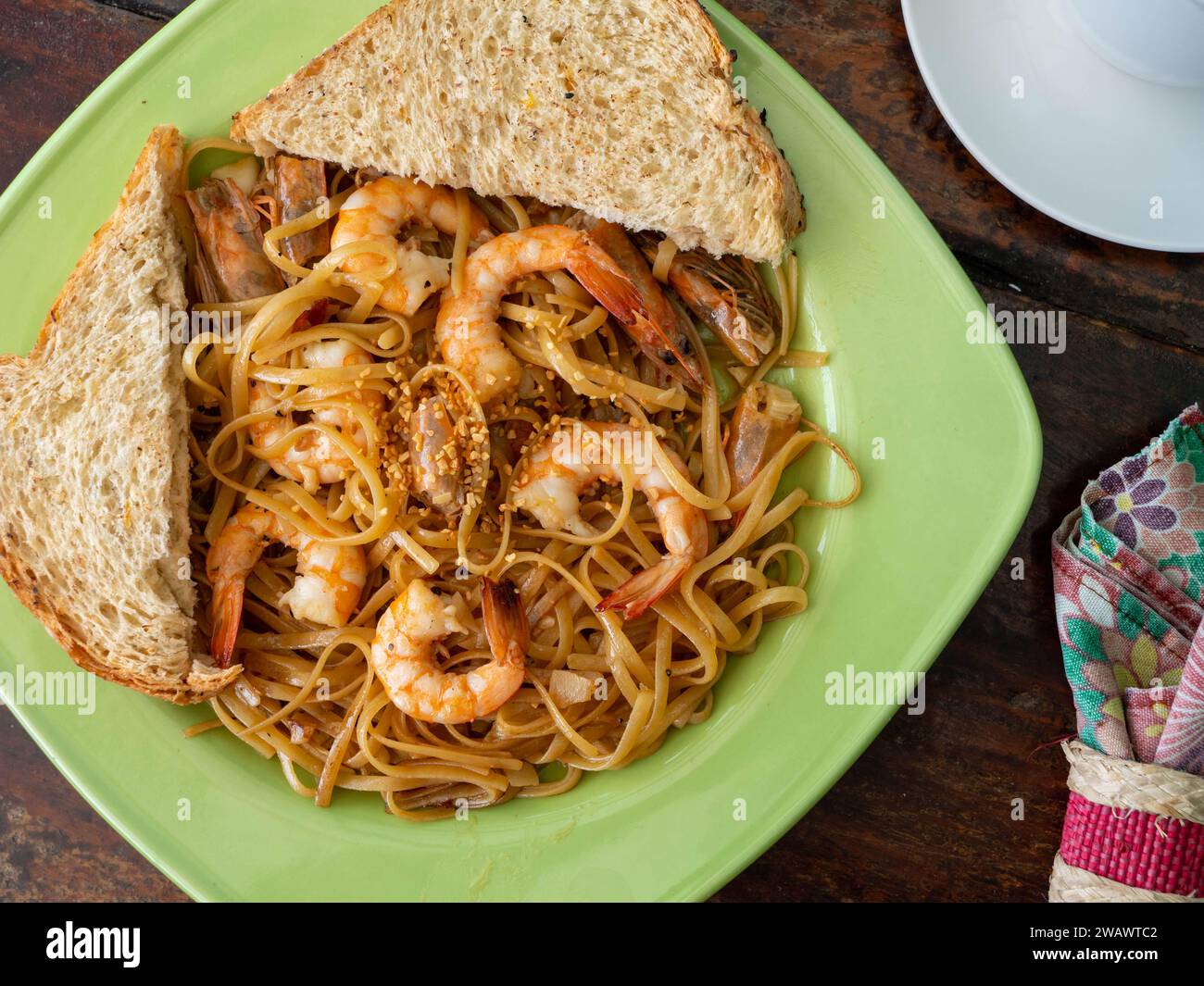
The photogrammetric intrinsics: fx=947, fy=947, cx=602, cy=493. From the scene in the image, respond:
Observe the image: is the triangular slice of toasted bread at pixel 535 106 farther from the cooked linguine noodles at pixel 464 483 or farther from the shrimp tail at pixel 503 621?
→ the shrimp tail at pixel 503 621

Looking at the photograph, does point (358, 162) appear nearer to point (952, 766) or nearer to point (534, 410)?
point (534, 410)

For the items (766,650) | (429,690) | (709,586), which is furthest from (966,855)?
(429,690)

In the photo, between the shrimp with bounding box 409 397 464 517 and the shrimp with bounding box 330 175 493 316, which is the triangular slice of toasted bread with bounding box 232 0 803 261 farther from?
the shrimp with bounding box 409 397 464 517

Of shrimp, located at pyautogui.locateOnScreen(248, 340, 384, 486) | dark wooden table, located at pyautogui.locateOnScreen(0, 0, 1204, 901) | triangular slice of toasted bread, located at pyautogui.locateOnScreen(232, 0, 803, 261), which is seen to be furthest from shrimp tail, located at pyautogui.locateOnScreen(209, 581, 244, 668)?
dark wooden table, located at pyautogui.locateOnScreen(0, 0, 1204, 901)

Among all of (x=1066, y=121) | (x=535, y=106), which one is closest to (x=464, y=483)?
(x=535, y=106)

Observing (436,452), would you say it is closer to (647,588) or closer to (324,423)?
(324,423)
